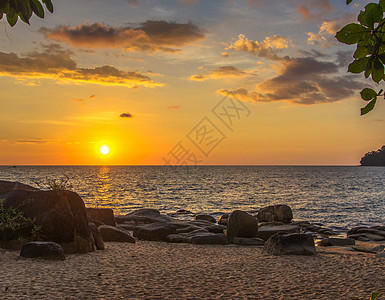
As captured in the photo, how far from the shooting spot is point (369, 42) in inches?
87.5

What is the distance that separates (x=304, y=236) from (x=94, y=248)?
793 centimetres

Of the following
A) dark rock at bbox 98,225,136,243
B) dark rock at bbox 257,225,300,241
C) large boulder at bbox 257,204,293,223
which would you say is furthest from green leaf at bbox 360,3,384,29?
large boulder at bbox 257,204,293,223

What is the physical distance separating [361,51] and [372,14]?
276 millimetres

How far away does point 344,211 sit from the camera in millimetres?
40406

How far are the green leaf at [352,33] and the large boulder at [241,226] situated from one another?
17.8 meters

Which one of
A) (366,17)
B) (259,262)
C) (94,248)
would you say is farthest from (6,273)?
(366,17)

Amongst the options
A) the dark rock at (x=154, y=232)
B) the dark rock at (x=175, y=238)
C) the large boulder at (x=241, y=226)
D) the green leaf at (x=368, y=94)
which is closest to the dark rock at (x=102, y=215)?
the dark rock at (x=154, y=232)

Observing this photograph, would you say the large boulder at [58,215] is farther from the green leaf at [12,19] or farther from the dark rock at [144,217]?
the dark rock at [144,217]

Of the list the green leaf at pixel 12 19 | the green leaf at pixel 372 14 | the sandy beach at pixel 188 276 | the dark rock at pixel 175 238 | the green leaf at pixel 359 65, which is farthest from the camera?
the dark rock at pixel 175 238

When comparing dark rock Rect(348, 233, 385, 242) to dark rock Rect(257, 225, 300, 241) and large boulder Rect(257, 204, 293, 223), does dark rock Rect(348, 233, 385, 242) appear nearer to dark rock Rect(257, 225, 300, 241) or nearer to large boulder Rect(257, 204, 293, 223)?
dark rock Rect(257, 225, 300, 241)

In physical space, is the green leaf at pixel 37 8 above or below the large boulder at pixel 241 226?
above

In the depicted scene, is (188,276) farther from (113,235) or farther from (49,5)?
(49,5)

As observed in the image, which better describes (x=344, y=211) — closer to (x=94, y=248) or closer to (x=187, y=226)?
(x=187, y=226)

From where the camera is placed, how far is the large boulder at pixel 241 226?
19.3 metres
